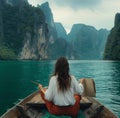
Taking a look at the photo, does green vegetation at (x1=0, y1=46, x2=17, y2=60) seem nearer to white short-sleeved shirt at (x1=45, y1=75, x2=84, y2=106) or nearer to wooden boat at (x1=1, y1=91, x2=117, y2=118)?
wooden boat at (x1=1, y1=91, x2=117, y2=118)

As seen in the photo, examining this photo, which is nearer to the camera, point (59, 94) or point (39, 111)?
point (59, 94)

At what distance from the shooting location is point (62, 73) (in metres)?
8.26

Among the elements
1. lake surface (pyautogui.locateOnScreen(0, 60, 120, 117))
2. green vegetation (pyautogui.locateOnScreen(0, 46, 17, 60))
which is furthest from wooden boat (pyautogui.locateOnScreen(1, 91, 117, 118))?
green vegetation (pyautogui.locateOnScreen(0, 46, 17, 60))

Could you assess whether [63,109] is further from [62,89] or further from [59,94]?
[62,89]

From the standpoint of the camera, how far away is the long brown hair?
8.22 m

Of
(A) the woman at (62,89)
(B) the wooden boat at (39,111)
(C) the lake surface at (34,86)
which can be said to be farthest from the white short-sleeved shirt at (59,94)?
(C) the lake surface at (34,86)

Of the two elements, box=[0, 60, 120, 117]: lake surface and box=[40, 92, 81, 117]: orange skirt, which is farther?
box=[0, 60, 120, 117]: lake surface

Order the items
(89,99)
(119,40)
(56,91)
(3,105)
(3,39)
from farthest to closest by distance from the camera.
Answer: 1. (3,39)
2. (119,40)
3. (3,105)
4. (89,99)
5. (56,91)

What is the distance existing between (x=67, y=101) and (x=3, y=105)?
12.9 m

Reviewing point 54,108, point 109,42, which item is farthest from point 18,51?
point 54,108

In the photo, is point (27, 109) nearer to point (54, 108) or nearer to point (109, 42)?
point (54, 108)

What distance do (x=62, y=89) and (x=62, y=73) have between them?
44 centimetres

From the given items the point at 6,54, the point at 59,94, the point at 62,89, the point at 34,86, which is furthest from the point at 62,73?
the point at 6,54

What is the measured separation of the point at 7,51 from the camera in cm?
18162
